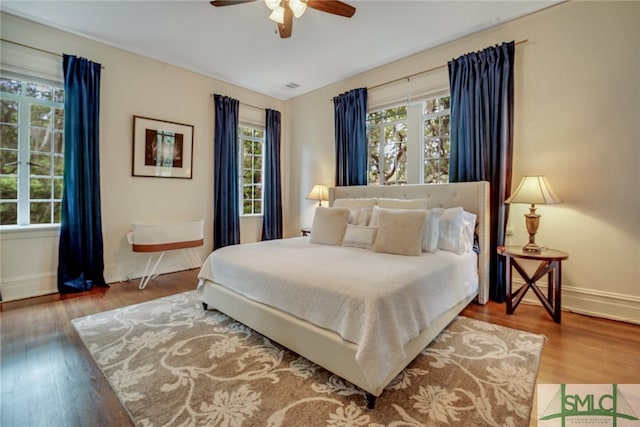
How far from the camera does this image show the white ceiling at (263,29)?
2.75 m

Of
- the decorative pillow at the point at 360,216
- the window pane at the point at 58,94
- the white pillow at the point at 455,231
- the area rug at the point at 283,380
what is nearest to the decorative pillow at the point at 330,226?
the decorative pillow at the point at 360,216

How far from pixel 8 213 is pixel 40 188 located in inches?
14.5

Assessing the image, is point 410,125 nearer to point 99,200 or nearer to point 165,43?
point 165,43

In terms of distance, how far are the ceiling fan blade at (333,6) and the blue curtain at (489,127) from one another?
1588 mm

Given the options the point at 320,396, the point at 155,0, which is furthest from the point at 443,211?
the point at 155,0

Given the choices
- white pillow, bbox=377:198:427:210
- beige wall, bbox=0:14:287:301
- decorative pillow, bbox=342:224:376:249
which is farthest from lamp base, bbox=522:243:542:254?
beige wall, bbox=0:14:287:301

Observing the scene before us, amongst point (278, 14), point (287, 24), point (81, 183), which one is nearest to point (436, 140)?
point (287, 24)

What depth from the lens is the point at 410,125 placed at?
12.4 feet

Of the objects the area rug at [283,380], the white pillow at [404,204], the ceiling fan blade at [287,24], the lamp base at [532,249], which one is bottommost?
the area rug at [283,380]

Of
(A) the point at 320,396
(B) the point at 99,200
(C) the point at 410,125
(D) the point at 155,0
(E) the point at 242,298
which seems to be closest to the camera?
(A) the point at 320,396

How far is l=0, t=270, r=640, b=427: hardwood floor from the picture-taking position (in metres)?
1.41

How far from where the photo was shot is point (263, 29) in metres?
3.15

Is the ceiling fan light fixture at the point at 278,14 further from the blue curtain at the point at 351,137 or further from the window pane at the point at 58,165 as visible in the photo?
the window pane at the point at 58,165

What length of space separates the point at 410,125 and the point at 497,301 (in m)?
2.35
